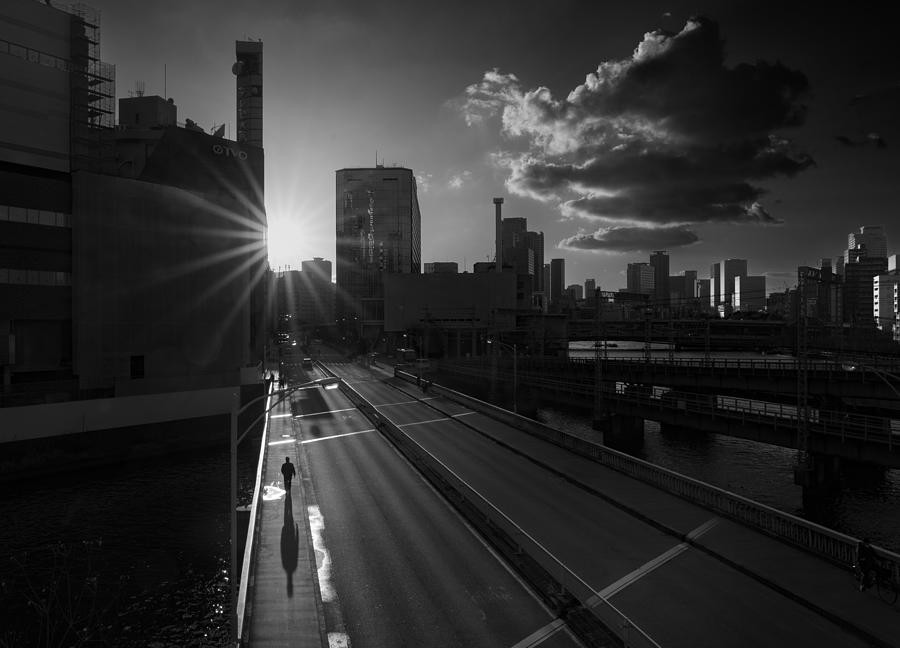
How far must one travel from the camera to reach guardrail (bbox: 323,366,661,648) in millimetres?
13538

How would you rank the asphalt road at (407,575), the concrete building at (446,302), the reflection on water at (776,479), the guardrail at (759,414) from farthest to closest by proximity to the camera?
the concrete building at (446,302) → the reflection on water at (776,479) → the guardrail at (759,414) → the asphalt road at (407,575)

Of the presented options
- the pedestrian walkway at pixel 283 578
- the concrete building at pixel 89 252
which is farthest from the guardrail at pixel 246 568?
the concrete building at pixel 89 252

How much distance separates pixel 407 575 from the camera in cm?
1812

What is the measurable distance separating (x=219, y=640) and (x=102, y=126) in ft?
228

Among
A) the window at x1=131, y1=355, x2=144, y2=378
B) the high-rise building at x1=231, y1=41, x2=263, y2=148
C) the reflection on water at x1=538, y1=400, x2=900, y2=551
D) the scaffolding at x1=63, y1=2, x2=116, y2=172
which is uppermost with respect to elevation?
the high-rise building at x1=231, y1=41, x2=263, y2=148

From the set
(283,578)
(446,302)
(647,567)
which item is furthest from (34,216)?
(446,302)

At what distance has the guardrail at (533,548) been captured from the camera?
13538 millimetres

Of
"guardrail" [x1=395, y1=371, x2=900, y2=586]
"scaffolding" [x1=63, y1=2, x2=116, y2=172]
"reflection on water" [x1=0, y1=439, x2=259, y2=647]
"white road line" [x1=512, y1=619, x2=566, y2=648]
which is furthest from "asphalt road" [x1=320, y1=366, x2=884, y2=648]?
"scaffolding" [x1=63, y1=2, x2=116, y2=172]

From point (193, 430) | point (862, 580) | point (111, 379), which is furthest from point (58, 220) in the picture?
point (862, 580)

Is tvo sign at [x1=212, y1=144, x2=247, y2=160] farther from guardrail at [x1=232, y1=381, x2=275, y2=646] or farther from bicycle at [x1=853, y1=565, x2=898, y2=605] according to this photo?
bicycle at [x1=853, y1=565, x2=898, y2=605]

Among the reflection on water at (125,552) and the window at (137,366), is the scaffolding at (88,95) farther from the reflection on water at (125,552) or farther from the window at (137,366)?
the reflection on water at (125,552)

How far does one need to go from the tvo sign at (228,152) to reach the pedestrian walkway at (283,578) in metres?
74.0

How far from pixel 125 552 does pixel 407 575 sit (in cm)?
1884

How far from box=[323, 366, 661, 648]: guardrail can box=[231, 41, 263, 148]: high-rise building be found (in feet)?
315
